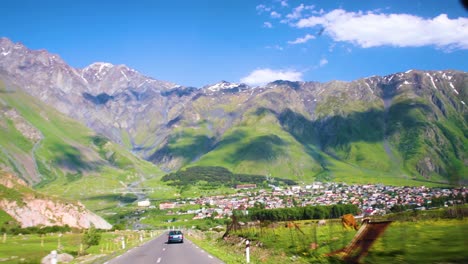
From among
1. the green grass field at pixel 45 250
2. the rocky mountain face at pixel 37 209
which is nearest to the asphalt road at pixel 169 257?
the green grass field at pixel 45 250

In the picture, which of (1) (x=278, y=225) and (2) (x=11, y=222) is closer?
(1) (x=278, y=225)

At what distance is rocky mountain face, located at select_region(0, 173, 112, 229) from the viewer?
410ft

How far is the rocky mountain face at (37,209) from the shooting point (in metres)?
125

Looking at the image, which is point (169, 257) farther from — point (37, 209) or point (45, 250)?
point (37, 209)

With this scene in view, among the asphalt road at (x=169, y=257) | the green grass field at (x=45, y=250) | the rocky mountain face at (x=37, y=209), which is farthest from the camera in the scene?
the rocky mountain face at (x=37, y=209)

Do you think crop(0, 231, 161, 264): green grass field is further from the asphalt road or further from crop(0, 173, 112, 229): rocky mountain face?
crop(0, 173, 112, 229): rocky mountain face

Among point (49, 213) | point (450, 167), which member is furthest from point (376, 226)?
point (49, 213)

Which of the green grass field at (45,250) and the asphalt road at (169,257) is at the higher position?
the asphalt road at (169,257)

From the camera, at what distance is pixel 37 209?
131750 millimetres

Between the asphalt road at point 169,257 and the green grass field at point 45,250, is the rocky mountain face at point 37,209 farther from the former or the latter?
the asphalt road at point 169,257

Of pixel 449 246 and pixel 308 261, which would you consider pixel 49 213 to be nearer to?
pixel 308 261

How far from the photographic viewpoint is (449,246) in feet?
26.8

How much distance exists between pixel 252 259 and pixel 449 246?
75.2ft

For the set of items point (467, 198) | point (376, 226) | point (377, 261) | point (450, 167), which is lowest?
point (377, 261)
